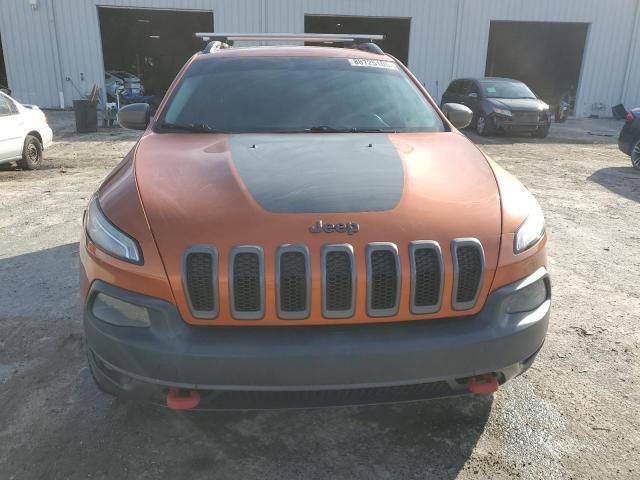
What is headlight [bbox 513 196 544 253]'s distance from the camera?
215 cm

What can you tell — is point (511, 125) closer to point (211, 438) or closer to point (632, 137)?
point (632, 137)

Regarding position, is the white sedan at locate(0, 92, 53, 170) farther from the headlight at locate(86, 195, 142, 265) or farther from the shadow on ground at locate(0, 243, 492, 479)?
the headlight at locate(86, 195, 142, 265)

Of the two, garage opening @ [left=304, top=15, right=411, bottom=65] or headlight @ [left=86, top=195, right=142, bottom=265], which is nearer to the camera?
headlight @ [left=86, top=195, right=142, bottom=265]

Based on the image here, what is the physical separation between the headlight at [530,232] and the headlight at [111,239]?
1.49m

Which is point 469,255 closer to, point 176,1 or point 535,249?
point 535,249

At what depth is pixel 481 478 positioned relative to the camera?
7.27 ft

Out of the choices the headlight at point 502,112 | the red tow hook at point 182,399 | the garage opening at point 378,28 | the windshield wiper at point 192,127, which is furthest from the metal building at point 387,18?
the red tow hook at point 182,399

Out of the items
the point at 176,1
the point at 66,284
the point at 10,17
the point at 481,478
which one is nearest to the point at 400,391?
the point at 481,478

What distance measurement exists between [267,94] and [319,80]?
1.23 ft

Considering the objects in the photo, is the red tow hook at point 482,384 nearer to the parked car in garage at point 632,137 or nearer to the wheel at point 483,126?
the parked car in garage at point 632,137

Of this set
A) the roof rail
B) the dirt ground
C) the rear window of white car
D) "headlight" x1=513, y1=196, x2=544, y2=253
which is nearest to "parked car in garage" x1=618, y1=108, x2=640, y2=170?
the dirt ground

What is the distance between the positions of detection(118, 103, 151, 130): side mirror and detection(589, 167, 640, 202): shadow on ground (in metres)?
6.55

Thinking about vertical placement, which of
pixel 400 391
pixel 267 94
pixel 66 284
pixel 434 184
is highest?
pixel 267 94

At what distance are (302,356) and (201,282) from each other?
0.46 metres
